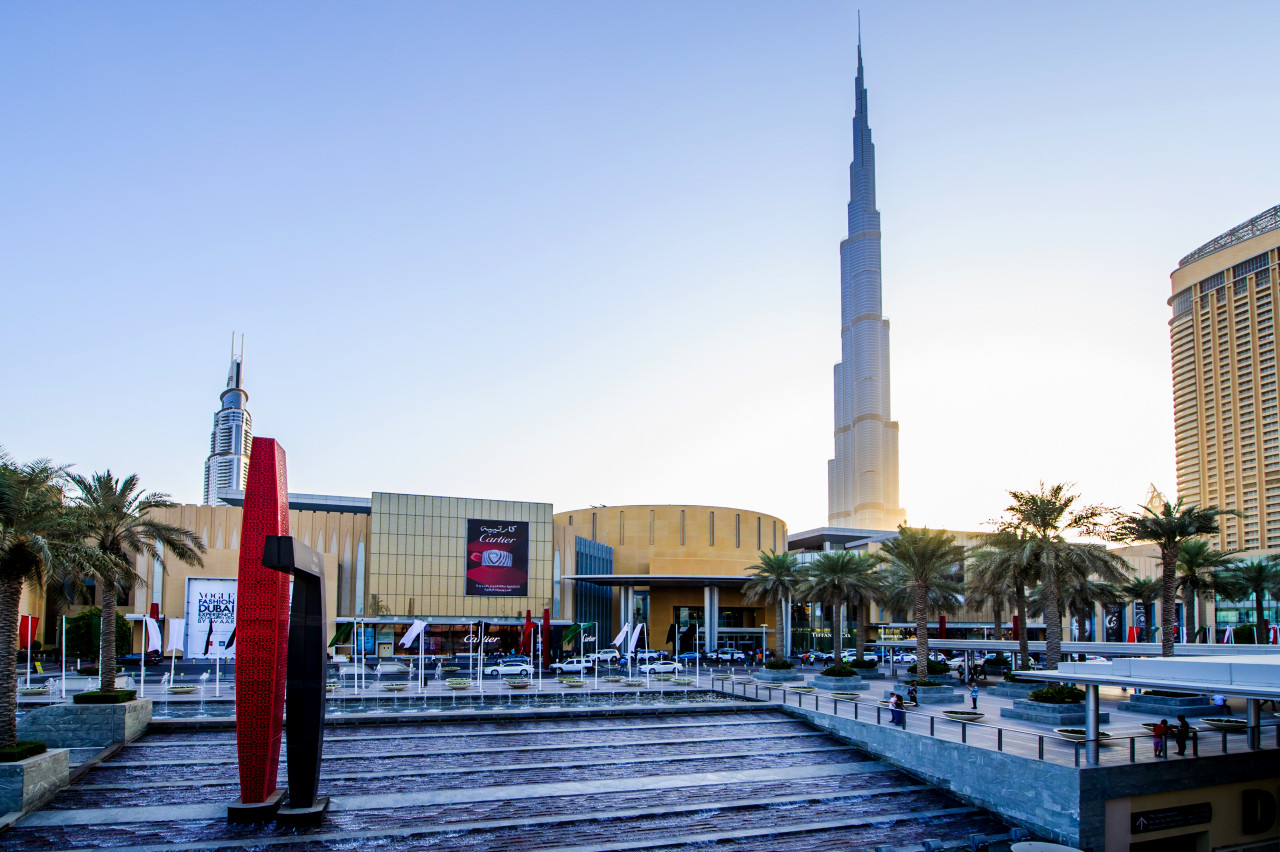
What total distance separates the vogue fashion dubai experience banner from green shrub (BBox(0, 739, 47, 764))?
56505 mm

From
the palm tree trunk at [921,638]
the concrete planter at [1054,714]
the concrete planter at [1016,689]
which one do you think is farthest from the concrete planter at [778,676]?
the concrete planter at [1054,714]

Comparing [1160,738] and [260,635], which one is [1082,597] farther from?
[260,635]

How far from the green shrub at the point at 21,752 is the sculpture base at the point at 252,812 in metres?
5.34

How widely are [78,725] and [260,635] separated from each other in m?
10.0

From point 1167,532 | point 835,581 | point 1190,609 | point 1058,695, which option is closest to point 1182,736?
point 1058,695

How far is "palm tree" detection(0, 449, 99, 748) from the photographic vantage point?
22.9 metres

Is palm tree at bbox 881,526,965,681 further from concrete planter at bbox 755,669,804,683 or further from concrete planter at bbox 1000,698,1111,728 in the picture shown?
concrete planter at bbox 1000,698,1111,728

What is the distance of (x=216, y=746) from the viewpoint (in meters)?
29.2

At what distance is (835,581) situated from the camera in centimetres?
5581

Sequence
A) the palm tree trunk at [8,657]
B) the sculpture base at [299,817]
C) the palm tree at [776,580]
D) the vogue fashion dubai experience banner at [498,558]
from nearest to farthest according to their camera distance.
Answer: the sculpture base at [299,817] → the palm tree trunk at [8,657] → the palm tree at [776,580] → the vogue fashion dubai experience banner at [498,558]

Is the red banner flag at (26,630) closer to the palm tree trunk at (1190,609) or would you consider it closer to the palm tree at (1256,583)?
the palm tree trunk at (1190,609)

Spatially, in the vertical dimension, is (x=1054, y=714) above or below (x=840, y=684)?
above

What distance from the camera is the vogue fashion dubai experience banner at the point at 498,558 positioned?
80.0m

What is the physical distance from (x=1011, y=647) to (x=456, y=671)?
33.4 meters
